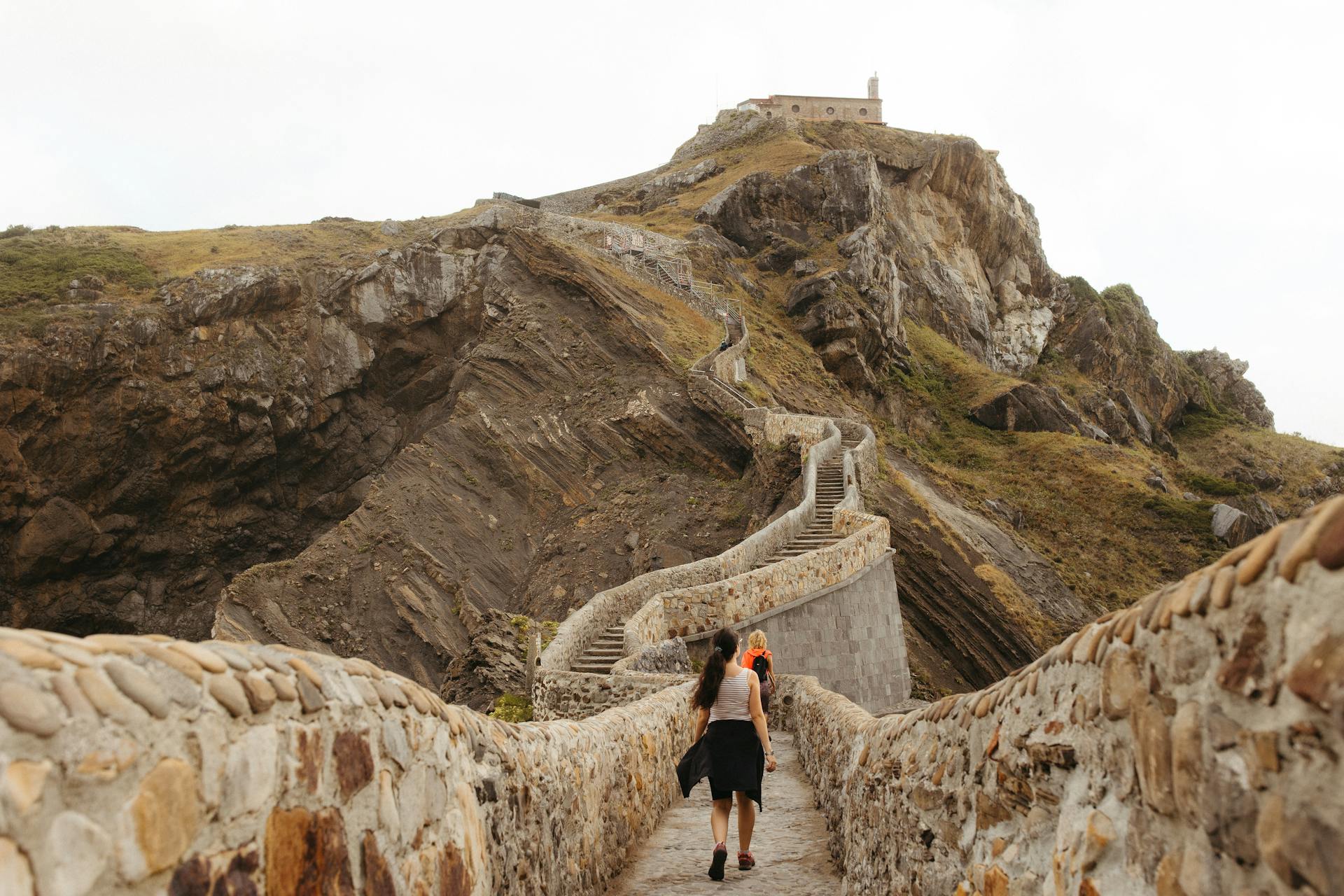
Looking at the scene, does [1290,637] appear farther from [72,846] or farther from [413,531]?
[413,531]

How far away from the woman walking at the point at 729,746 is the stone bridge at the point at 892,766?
85.6 inches

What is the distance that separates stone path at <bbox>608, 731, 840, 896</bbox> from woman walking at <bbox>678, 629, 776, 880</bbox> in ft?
0.86

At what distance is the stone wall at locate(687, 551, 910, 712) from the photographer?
63.1 feet

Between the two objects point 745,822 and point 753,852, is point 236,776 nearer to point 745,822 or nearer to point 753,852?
point 745,822

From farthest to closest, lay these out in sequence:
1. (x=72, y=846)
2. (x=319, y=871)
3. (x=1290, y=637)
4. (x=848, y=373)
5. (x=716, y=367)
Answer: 1. (x=848, y=373)
2. (x=716, y=367)
3. (x=319, y=871)
4. (x=72, y=846)
5. (x=1290, y=637)

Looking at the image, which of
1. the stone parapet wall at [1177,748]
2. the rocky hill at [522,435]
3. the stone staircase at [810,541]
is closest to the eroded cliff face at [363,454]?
the rocky hill at [522,435]

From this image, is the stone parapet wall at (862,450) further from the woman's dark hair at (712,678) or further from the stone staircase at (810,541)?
the woman's dark hair at (712,678)

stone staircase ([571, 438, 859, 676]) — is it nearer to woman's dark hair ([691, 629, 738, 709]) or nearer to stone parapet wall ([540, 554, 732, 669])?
stone parapet wall ([540, 554, 732, 669])

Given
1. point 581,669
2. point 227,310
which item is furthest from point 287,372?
point 581,669

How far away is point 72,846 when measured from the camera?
2.24 metres

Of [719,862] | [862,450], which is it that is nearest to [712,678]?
[719,862]

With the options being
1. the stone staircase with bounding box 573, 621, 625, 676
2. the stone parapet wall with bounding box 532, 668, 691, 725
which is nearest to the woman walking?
the stone parapet wall with bounding box 532, 668, 691, 725

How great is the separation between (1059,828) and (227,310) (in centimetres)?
4487

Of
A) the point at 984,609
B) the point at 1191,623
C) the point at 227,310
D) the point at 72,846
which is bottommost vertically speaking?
the point at 984,609
